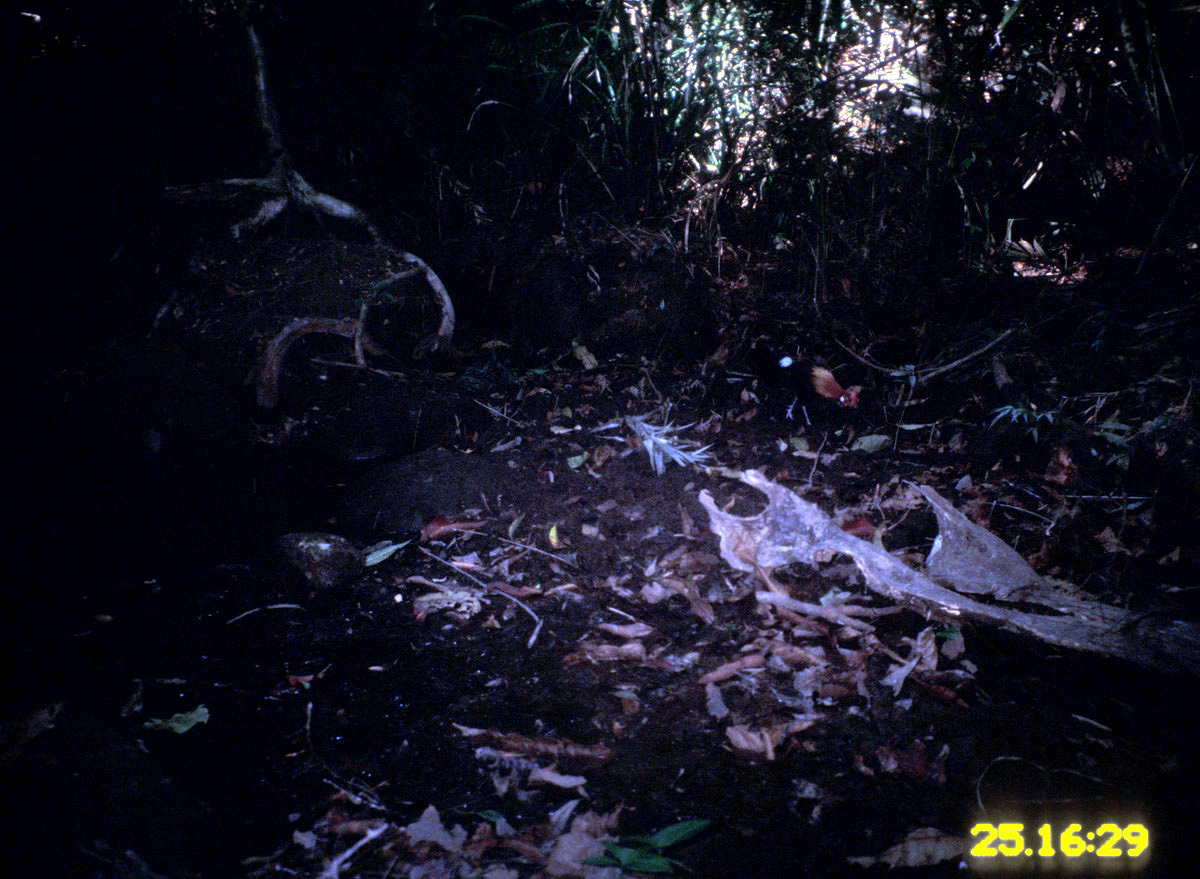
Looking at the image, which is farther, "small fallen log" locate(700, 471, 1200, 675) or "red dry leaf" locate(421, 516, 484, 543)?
"red dry leaf" locate(421, 516, 484, 543)

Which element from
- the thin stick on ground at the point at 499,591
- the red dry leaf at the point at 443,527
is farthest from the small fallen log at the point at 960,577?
the red dry leaf at the point at 443,527

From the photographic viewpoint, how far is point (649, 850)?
53.2 inches

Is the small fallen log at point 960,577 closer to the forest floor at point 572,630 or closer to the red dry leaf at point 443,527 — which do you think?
the forest floor at point 572,630

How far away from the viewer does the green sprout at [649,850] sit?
4.28ft

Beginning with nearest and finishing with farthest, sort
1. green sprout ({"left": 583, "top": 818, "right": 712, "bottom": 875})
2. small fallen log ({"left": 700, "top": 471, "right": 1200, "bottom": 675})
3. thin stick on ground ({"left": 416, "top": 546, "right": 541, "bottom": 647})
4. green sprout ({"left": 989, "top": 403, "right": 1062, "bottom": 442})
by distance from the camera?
green sprout ({"left": 583, "top": 818, "right": 712, "bottom": 875}) → small fallen log ({"left": 700, "top": 471, "right": 1200, "bottom": 675}) → thin stick on ground ({"left": 416, "top": 546, "right": 541, "bottom": 647}) → green sprout ({"left": 989, "top": 403, "right": 1062, "bottom": 442})

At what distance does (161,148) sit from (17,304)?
59.8 inches

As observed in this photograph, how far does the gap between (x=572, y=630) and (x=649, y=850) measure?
34.1 inches

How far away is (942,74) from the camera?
10.2 feet

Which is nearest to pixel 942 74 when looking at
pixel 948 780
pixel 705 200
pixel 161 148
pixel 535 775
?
pixel 705 200

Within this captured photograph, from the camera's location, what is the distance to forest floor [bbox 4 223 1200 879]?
55.7 inches

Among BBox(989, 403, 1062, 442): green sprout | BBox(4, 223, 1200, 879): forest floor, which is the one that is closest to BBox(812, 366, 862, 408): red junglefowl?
BBox(4, 223, 1200, 879): forest floor

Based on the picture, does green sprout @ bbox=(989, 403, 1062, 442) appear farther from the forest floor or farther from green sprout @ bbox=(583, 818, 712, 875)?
green sprout @ bbox=(583, 818, 712, 875)

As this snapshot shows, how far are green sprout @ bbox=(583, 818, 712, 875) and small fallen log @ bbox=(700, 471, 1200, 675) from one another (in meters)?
1.08
